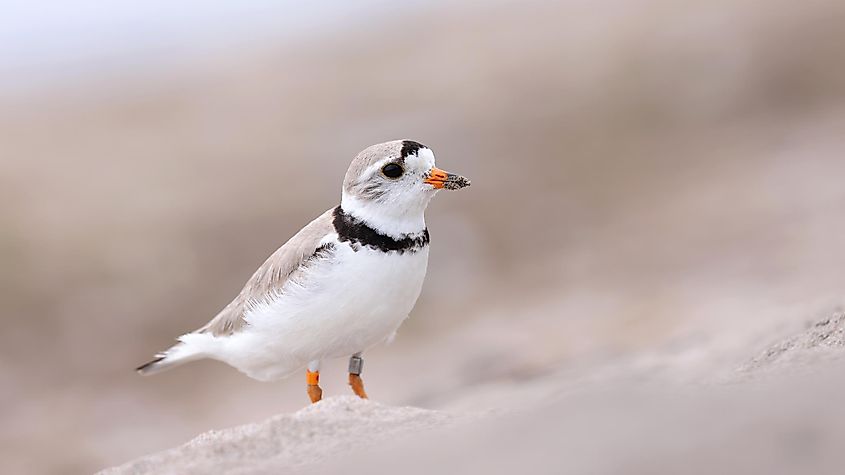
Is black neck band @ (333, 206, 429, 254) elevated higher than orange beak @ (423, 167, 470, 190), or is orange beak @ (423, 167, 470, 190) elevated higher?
orange beak @ (423, 167, 470, 190)

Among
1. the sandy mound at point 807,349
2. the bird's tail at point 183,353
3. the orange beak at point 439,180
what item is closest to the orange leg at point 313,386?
the bird's tail at point 183,353

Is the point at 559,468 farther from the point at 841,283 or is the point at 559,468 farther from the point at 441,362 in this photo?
the point at 441,362

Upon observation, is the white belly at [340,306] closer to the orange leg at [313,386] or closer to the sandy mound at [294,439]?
the orange leg at [313,386]

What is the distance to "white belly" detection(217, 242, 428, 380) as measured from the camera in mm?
5145

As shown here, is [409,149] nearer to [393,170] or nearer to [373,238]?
[393,170]

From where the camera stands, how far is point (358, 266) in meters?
5.14

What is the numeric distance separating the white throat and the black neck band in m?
0.02

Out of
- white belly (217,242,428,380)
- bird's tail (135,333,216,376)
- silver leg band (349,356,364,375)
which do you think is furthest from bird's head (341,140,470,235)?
bird's tail (135,333,216,376)

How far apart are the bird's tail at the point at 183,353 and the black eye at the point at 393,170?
1595mm

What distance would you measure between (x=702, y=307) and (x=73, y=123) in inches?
636

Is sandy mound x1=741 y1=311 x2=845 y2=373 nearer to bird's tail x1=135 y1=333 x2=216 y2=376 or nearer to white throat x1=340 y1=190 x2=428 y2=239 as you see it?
white throat x1=340 y1=190 x2=428 y2=239

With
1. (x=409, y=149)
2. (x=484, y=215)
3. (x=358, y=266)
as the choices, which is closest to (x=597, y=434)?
(x=358, y=266)

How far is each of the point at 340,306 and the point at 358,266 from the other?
0.74 feet

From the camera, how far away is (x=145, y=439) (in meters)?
11.5
